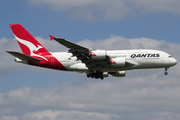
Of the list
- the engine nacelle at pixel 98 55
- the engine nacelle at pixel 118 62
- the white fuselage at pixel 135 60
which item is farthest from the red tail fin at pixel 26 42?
the engine nacelle at pixel 118 62

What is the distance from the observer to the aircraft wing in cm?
5036

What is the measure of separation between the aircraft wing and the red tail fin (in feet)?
28.8

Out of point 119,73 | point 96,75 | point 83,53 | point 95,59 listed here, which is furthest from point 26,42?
point 119,73

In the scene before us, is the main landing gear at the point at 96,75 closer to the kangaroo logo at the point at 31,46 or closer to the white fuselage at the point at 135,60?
the white fuselage at the point at 135,60

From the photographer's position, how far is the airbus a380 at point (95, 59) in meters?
54.1

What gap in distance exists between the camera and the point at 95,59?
5306 cm

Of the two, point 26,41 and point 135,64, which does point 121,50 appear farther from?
point 26,41

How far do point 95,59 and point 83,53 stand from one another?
2.39 m

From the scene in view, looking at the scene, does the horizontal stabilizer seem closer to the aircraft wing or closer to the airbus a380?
the airbus a380

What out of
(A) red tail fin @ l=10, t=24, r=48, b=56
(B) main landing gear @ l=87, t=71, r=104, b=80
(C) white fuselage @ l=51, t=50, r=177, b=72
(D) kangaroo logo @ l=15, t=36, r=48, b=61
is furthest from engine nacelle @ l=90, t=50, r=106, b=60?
(D) kangaroo logo @ l=15, t=36, r=48, b=61

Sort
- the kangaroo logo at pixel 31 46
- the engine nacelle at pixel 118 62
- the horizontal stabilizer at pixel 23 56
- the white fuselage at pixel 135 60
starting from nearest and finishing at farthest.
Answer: the horizontal stabilizer at pixel 23 56, the engine nacelle at pixel 118 62, the white fuselage at pixel 135 60, the kangaroo logo at pixel 31 46

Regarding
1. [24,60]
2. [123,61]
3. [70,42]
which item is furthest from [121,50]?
[24,60]

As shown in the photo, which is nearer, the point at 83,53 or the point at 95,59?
the point at 95,59

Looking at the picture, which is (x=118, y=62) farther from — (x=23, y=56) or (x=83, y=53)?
(x=23, y=56)
